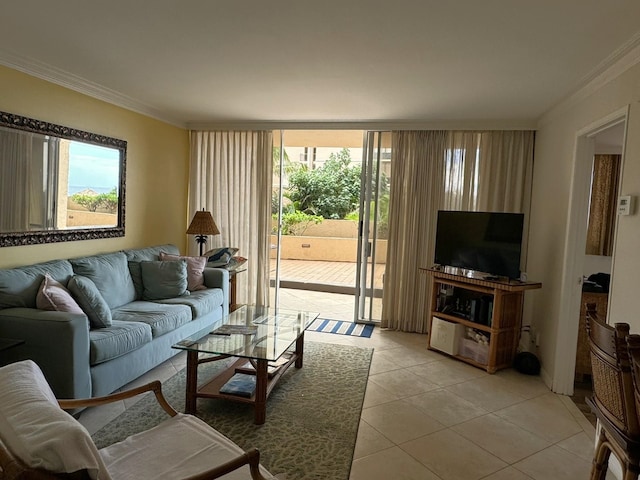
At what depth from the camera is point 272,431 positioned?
2648mm

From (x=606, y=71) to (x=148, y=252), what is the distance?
431 centimetres

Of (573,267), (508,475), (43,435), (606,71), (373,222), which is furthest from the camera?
(373,222)

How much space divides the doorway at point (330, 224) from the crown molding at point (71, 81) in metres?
1.64

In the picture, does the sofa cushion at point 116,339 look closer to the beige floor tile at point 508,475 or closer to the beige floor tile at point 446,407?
the beige floor tile at point 446,407

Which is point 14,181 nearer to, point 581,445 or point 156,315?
point 156,315

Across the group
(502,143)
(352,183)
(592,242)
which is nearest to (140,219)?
(502,143)

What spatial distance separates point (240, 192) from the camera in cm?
538

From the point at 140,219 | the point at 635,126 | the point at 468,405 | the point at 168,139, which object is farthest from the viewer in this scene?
A: the point at 168,139

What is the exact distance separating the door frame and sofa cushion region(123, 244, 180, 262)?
12.9 ft

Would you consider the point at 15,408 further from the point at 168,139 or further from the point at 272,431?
the point at 168,139

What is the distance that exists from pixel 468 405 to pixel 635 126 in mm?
2150

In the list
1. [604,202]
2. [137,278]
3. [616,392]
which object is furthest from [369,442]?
[604,202]

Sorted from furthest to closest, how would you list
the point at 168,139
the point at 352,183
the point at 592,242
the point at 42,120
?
1. the point at 352,183
2. the point at 168,139
3. the point at 592,242
4. the point at 42,120

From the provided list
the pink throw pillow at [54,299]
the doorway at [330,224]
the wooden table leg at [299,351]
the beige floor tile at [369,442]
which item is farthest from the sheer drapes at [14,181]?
the beige floor tile at [369,442]
